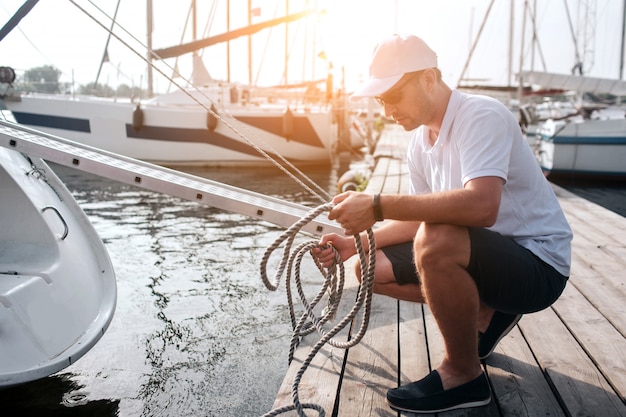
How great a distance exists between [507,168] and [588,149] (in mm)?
10755

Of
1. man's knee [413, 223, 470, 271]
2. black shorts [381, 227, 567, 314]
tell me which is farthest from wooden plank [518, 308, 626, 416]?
man's knee [413, 223, 470, 271]

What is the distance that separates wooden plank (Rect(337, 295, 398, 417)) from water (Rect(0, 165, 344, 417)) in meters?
0.76

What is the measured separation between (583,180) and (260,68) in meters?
13.6

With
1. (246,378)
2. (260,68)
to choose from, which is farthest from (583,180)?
(260,68)

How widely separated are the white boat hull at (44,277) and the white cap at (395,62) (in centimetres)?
199

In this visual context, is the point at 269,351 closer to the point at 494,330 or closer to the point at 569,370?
the point at 494,330

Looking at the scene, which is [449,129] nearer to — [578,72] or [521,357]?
[521,357]

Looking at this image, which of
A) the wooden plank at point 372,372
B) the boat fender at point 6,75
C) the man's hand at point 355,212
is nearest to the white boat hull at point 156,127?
the boat fender at point 6,75

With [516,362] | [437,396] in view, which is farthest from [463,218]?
[516,362]

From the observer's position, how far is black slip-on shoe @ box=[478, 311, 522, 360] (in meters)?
2.52

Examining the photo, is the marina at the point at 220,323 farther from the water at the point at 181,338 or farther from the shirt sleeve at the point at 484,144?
the shirt sleeve at the point at 484,144

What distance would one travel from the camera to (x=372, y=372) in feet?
8.55

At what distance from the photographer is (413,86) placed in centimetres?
236

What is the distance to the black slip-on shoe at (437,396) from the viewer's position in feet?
7.39
